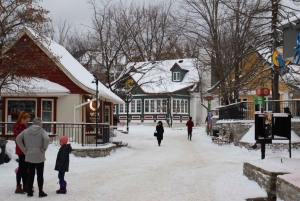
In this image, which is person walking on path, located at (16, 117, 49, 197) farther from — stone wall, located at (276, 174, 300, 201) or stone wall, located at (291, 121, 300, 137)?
stone wall, located at (291, 121, 300, 137)

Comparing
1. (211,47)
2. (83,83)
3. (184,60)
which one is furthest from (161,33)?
(83,83)

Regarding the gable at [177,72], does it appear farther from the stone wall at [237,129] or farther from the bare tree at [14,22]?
the bare tree at [14,22]

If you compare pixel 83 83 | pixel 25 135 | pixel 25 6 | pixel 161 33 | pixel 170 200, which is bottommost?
pixel 170 200

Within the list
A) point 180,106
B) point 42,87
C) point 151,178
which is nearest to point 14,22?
point 42,87

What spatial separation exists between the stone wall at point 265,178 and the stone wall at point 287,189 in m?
0.69

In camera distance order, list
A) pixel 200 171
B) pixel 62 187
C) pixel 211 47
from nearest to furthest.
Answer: pixel 62 187, pixel 200 171, pixel 211 47

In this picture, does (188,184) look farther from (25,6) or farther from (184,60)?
(184,60)

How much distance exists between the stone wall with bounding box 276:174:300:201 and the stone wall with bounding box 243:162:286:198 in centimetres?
69

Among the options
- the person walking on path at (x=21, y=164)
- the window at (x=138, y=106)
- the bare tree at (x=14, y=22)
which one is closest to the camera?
the person walking on path at (x=21, y=164)

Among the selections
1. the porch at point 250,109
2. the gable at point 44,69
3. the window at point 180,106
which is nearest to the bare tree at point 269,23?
the porch at point 250,109

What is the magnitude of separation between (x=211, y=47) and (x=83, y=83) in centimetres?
1268

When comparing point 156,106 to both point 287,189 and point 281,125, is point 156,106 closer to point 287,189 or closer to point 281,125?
point 281,125

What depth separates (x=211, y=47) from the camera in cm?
3148

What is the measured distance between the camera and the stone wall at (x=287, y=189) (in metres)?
7.37
